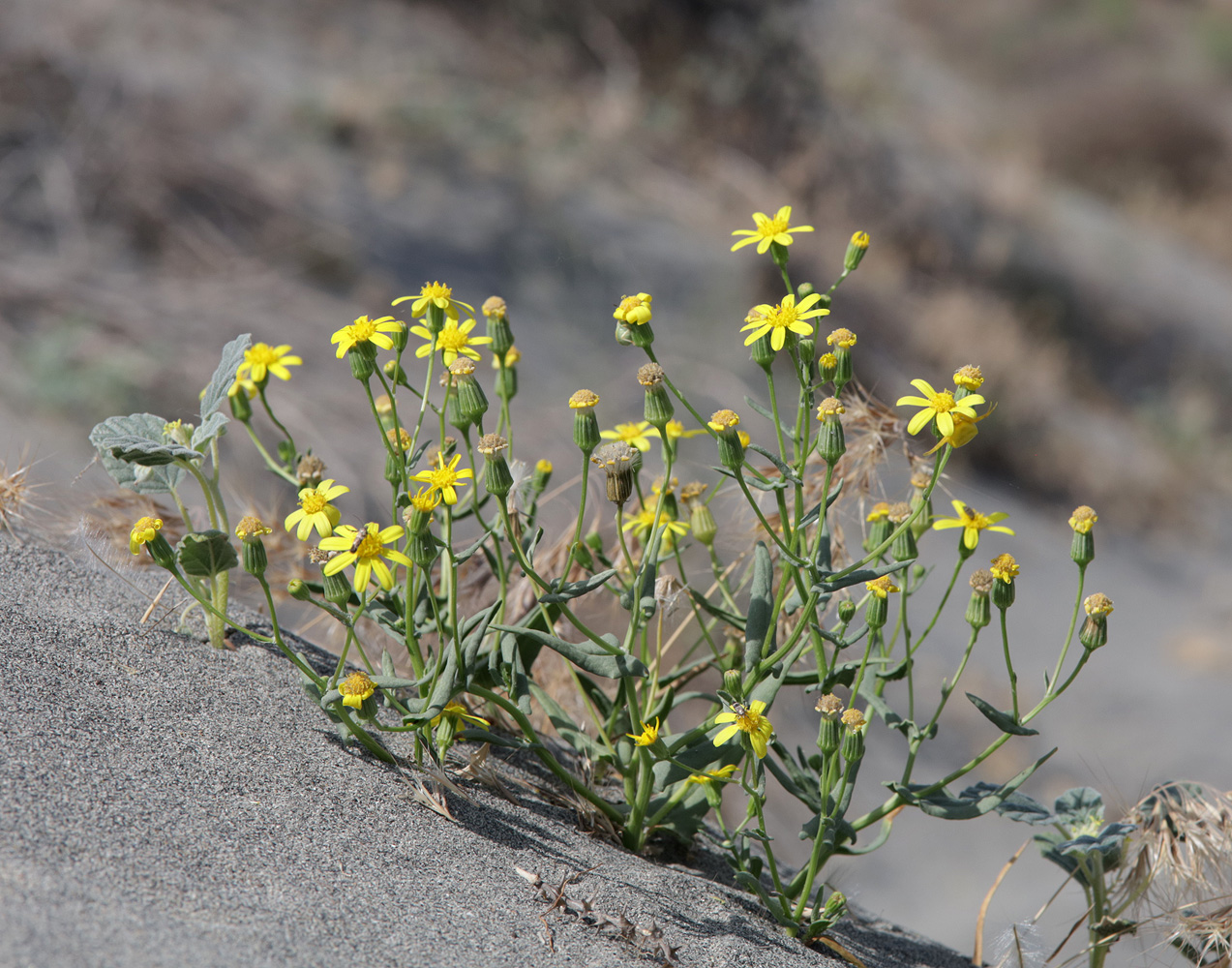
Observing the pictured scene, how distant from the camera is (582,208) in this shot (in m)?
6.25

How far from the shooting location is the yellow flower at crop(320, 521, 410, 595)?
3.76 ft

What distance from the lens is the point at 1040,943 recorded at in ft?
4.78

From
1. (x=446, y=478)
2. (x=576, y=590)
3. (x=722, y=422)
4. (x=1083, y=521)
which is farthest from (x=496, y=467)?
(x=1083, y=521)

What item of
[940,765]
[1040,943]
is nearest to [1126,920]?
[1040,943]

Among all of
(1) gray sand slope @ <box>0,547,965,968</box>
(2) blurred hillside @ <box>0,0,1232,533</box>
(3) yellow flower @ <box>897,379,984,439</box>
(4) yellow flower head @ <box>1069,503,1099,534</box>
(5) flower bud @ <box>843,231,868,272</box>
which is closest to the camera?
(1) gray sand slope @ <box>0,547,965,968</box>

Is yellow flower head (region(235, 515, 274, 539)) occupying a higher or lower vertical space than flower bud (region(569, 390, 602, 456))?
lower

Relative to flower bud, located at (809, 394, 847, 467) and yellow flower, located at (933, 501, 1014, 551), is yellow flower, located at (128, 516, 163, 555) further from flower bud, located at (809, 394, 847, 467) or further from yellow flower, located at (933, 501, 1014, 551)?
yellow flower, located at (933, 501, 1014, 551)

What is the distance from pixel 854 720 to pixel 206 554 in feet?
2.94

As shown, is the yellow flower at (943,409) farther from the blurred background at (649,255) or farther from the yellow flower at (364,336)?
the blurred background at (649,255)

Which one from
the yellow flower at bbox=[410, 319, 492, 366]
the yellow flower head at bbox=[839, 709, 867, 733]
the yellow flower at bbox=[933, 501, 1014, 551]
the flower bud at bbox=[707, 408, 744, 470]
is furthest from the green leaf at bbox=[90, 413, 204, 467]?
the yellow flower at bbox=[933, 501, 1014, 551]

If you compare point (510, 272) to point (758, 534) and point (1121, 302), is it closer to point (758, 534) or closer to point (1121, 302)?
point (758, 534)

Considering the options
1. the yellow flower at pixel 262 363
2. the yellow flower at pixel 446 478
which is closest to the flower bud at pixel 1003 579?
the yellow flower at pixel 446 478

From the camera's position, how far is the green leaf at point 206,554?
1.27 m

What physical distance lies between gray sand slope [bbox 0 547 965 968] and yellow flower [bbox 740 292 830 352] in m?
0.76
